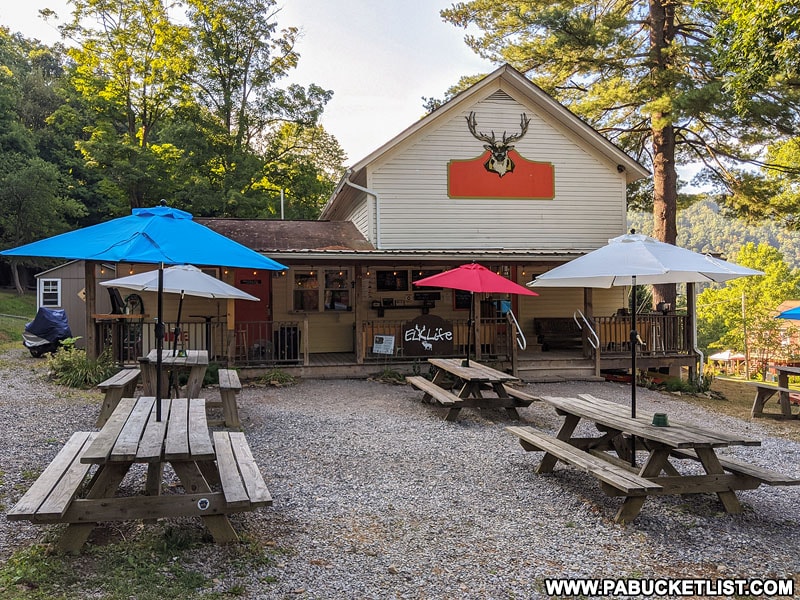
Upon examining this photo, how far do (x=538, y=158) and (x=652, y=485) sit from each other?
11.8 metres

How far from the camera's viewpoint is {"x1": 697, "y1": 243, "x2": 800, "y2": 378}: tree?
44375 mm

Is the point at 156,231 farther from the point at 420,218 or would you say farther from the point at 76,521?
the point at 420,218

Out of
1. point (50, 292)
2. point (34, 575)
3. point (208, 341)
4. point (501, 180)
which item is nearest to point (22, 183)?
point (50, 292)

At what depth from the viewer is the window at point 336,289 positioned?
14484 mm

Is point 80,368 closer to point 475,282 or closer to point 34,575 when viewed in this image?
point 475,282

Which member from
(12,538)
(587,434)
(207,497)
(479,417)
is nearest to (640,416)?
(587,434)

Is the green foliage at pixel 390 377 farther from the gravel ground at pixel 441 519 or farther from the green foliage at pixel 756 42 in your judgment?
the green foliage at pixel 756 42

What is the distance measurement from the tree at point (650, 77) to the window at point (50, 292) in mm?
15783

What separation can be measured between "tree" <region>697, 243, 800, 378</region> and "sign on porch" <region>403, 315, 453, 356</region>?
37.6 meters

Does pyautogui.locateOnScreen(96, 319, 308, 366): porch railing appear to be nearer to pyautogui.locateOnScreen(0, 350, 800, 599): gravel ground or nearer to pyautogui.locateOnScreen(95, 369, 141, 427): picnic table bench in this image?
pyautogui.locateOnScreen(0, 350, 800, 599): gravel ground

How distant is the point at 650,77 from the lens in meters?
16.6

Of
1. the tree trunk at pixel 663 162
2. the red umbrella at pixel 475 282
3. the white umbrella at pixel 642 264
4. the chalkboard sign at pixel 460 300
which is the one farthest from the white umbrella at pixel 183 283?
the tree trunk at pixel 663 162

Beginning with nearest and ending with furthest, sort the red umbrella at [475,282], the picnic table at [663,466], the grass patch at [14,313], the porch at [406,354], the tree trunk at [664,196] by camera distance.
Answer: the picnic table at [663,466]
the red umbrella at [475,282]
the porch at [406,354]
the tree trunk at [664,196]
the grass patch at [14,313]

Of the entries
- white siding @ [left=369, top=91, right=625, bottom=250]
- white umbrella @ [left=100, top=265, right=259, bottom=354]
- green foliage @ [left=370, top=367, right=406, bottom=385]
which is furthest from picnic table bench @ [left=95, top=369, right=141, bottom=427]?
white siding @ [left=369, top=91, right=625, bottom=250]
